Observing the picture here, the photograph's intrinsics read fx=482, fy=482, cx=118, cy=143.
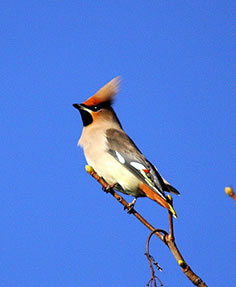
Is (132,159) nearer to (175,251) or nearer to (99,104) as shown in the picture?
(99,104)

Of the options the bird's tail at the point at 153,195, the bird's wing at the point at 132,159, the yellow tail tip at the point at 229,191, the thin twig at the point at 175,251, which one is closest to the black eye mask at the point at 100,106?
the bird's wing at the point at 132,159

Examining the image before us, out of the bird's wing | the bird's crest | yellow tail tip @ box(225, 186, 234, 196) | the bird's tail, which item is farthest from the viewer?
the bird's crest

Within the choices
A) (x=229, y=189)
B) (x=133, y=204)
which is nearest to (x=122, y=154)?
(x=133, y=204)

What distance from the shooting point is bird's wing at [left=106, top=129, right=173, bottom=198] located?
3.47 meters

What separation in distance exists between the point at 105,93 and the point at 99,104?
0.11 metres

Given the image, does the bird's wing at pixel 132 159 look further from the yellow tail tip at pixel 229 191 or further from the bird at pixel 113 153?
the yellow tail tip at pixel 229 191

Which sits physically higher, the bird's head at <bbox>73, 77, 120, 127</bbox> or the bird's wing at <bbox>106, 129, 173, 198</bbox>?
the bird's head at <bbox>73, 77, 120, 127</bbox>

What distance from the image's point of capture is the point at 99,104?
13.7ft

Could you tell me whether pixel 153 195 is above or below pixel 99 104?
below

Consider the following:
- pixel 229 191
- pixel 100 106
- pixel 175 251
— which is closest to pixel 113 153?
pixel 100 106

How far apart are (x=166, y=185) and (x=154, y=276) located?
1802mm

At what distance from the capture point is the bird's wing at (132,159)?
3.47 m

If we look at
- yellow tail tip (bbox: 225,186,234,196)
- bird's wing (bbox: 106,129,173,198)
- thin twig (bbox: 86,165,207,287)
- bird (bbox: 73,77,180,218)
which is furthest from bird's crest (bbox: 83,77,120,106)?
yellow tail tip (bbox: 225,186,234,196)

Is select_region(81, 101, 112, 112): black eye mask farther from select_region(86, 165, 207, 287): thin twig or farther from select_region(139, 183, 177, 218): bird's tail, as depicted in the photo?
select_region(86, 165, 207, 287): thin twig
